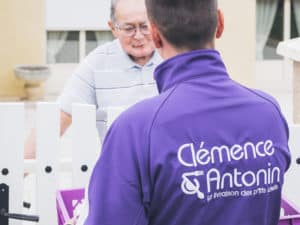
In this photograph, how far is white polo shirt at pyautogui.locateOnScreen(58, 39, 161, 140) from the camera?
4.13 metres

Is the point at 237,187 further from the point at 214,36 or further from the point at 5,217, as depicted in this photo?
the point at 5,217

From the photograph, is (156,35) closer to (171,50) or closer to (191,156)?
(171,50)

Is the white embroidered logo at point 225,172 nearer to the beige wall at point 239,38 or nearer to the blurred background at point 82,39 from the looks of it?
the blurred background at point 82,39

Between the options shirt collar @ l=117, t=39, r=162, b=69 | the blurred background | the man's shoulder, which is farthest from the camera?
the blurred background

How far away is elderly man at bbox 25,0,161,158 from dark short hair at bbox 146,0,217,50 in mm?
1570

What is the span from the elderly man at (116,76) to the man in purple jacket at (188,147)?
1.55m

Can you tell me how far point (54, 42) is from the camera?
1920 centimetres

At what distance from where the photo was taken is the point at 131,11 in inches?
158

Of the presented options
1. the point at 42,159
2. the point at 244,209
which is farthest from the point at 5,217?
the point at 244,209

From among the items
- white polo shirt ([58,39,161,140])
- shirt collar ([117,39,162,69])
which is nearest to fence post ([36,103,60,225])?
white polo shirt ([58,39,161,140])

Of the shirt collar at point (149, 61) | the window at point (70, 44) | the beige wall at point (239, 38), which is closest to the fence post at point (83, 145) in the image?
the shirt collar at point (149, 61)

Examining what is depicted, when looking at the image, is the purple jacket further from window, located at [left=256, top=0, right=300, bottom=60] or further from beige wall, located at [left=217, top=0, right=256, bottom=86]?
window, located at [left=256, top=0, right=300, bottom=60]

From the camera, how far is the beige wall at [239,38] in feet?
59.6

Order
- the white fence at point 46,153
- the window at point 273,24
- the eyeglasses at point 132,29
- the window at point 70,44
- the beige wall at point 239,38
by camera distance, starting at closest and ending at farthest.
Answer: the white fence at point 46,153 → the eyeglasses at point 132,29 → the beige wall at point 239,38 → the window at point 70,44 → the window at point 273,24
